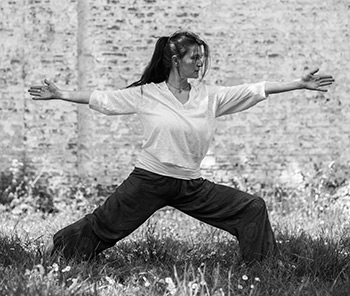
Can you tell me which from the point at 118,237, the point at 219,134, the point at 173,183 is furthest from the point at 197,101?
the point at 219,134

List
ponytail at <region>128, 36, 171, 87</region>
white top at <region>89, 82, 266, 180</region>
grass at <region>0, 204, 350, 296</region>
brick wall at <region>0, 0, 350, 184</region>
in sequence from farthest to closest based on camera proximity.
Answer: brick wall at <region>0, 0, 350, 184</region> → ponytail at <region>128, 36, 171, 87</region> → white top at <region>89, 82, 266, 180</region> → grass at <region>0, 204, 350, 296</region>

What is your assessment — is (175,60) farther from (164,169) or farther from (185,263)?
(185,263)

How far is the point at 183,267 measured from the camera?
215 inches

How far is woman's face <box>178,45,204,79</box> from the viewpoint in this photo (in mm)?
5375

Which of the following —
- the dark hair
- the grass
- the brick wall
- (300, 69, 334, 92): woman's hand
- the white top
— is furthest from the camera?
the brick wall

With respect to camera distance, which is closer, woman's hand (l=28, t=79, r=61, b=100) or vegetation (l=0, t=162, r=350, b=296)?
vegetation (l=0, t=162, r=350, b=296)

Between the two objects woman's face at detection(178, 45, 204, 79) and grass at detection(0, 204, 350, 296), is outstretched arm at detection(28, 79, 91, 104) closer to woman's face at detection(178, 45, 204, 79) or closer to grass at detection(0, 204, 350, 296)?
woman's face at detection(178, 45, 204, 79)

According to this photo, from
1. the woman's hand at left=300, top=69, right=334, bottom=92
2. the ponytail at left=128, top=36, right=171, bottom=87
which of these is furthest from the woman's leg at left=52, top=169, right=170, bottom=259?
the woman's hand at left=300, top=69, right=334, bottom=92

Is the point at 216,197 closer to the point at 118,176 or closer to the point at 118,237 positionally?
the point at 118,237

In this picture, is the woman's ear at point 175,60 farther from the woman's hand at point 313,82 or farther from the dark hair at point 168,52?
the woman's hand at point 313,82

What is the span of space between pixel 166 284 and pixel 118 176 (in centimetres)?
483

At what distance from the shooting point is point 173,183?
5277mm

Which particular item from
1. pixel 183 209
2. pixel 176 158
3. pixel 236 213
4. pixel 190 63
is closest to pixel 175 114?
pixel 176 158

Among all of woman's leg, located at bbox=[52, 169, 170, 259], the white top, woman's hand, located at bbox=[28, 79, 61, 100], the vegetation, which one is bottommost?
the vegetation
